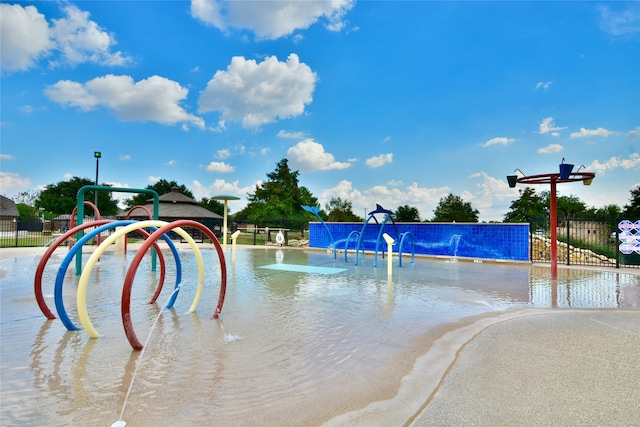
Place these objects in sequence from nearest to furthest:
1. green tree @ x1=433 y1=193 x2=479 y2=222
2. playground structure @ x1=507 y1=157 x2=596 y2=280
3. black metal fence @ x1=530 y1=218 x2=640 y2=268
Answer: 1. playground structure @ x1=507 y1=157 x2=596 y2=280
2. black metal fence @ x1=530 y1=218 x2=640 y2=268
3. green tree @ x1=433 y1=193 x2=479 y2=222

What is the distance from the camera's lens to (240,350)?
14.8 ft

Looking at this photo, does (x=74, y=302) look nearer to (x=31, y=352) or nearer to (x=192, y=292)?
(x=192, y=292)

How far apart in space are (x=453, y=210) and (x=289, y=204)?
3584 centimetres

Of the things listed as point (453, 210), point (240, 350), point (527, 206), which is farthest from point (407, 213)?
point (240, 350)

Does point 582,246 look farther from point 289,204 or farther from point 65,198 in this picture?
point 65,198

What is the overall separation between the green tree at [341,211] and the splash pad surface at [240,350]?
52145 mm

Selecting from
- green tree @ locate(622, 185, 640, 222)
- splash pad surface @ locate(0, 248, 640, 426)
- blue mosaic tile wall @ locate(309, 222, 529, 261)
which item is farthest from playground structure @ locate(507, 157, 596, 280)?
green tree @ locate(622, 185, 640, 222)

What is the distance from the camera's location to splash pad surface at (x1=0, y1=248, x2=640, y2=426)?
311 cm

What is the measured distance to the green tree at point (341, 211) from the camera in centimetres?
6194

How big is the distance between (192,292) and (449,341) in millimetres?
5861

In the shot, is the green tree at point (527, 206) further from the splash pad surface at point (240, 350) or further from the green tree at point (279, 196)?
the splash pad surface at point (240, 350)

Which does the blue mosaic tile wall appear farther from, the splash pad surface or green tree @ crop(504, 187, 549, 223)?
green tree @ crop(504, 187, 549, 223)

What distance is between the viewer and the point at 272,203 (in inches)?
1422

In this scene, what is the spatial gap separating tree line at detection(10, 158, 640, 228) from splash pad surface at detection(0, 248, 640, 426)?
28.1 metres
